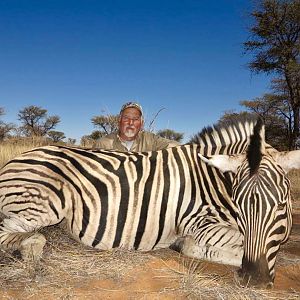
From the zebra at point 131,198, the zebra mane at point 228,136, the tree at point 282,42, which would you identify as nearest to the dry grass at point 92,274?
the zebra at point 131,198

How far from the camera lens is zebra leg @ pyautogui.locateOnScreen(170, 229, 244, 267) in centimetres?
282

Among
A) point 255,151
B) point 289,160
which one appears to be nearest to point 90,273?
point 255,151

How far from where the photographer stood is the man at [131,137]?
17.0 feet

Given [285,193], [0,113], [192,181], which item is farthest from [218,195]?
[0,113]

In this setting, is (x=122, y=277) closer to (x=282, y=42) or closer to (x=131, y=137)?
(x=131, y=137)

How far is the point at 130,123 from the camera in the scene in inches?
203

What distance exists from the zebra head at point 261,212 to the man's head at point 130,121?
276 centimetres

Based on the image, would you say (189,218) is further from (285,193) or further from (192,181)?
(285,193)

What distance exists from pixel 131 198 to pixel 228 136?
3.09 ft

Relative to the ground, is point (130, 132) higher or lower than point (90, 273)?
higher

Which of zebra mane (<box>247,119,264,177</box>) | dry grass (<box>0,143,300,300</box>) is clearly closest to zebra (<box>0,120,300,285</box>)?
dry grass (<box>0,143,300,300</box>)

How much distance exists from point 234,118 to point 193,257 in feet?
3.92

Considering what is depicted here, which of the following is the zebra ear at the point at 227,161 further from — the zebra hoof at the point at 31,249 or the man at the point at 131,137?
the man at the point at 131,137

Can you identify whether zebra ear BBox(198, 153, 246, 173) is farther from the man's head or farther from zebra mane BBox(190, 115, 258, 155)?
the man's head
